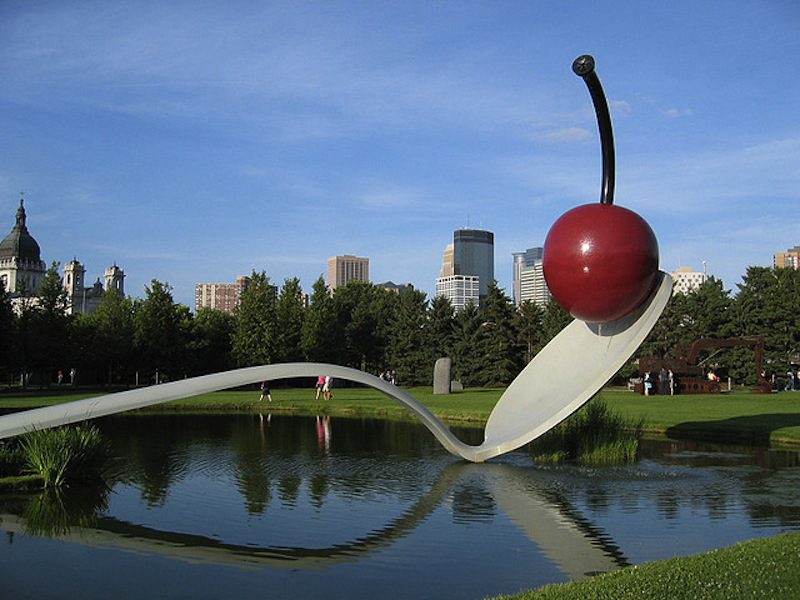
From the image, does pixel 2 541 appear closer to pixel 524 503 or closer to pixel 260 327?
pixel 524 503

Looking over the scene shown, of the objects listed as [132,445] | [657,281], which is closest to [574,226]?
[657,281]

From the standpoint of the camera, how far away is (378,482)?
11.6 meters

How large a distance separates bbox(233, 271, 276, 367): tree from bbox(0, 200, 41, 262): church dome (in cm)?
11439

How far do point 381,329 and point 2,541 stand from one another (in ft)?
Answer: 156

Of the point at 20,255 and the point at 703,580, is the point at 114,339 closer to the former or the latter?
the point at 703,580

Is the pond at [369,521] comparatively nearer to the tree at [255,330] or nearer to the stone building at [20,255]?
the tree at [255,330]

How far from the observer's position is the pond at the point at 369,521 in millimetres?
6750

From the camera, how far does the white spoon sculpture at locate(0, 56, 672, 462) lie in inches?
455

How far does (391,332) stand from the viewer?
52.7 m

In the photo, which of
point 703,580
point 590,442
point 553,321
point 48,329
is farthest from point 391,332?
point 703,580

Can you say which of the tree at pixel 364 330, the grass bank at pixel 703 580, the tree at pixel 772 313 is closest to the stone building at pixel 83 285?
the tree at pixel 364 330

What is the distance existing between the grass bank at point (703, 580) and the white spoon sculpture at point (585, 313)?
5.42m

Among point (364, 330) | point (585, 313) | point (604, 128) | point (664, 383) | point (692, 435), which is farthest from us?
point (364, 330)

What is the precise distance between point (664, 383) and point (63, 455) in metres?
26.9
